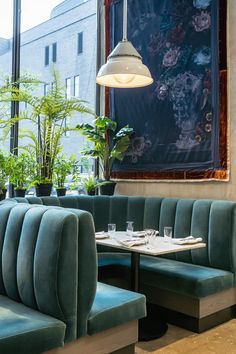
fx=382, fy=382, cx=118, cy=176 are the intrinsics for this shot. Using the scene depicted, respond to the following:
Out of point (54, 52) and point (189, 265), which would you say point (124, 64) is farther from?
point (54, 52)

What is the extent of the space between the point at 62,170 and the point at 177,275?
6.56ft

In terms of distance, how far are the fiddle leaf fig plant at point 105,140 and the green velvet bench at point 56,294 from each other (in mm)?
2431

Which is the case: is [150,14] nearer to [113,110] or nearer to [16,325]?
[113,110]

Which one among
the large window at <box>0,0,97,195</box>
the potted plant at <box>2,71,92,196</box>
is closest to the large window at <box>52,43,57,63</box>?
the large window at <box>0,0,97,195</box>

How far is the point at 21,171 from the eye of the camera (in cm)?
429

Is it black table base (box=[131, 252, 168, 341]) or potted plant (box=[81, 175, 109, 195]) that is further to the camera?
potted plant (box=[81, 175, 109, 195])

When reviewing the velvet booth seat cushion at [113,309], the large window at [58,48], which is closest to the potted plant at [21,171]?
the large window at [58,48]

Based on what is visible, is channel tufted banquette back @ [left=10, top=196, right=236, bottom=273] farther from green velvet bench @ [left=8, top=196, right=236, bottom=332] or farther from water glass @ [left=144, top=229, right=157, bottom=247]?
water glass @ [left=144, top=229, right=157, bottom=247]

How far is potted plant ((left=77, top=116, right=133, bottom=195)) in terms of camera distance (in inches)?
197

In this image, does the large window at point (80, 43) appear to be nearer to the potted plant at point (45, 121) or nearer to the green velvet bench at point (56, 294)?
the potted plant at point (45, 121)

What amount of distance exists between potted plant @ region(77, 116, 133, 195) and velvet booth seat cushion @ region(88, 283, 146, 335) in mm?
2423

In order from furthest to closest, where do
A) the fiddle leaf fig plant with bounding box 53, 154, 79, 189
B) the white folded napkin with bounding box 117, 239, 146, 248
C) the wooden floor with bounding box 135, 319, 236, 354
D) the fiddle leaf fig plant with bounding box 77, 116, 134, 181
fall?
the fiddle leaf fig plant with bounding box 77, 116, 134, 181
the fiddle leaf fig plant with bounding box 53, 154, 79, 189
the white folded napkin with bounding box 117, 239, 146, 248
the wooden floor with bounding box 135, 319, 236, 354

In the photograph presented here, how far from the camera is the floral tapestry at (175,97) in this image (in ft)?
14.0

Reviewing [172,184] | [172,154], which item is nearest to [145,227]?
[172,184]
